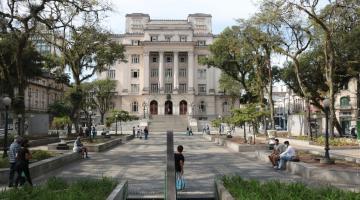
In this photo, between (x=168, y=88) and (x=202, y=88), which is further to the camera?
(x=202, y=88)

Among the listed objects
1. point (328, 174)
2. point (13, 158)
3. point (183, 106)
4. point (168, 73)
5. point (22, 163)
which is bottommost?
point (328, 174)

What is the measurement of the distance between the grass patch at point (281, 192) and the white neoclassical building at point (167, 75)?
85573mm

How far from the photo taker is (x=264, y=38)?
41.2m

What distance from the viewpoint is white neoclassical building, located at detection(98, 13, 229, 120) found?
9925 centimetres

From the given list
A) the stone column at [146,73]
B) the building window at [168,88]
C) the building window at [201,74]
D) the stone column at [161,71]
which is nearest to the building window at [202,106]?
the building window at [201,74]

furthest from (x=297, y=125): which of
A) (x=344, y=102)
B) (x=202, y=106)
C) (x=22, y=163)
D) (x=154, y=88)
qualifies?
(x=154, y=88)

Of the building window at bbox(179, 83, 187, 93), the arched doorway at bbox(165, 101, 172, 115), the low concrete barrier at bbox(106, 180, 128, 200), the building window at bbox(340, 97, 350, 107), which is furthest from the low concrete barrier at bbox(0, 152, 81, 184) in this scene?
the building window at bbox(179, 83, 187, 93)

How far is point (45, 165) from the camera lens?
63.4 feet

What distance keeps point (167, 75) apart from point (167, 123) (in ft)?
53.8

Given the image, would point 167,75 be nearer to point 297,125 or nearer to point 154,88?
point 154,88

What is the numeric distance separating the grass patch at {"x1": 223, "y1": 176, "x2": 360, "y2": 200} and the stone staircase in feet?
234

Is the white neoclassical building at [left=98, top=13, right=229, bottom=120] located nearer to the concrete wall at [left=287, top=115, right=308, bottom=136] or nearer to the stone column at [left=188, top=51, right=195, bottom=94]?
the stone column at [left=188, top=51, right=195, bottom=94]

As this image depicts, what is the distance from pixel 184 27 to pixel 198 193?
8983cm

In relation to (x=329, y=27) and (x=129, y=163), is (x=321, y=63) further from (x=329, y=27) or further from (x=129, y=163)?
(x=129, y=163)
